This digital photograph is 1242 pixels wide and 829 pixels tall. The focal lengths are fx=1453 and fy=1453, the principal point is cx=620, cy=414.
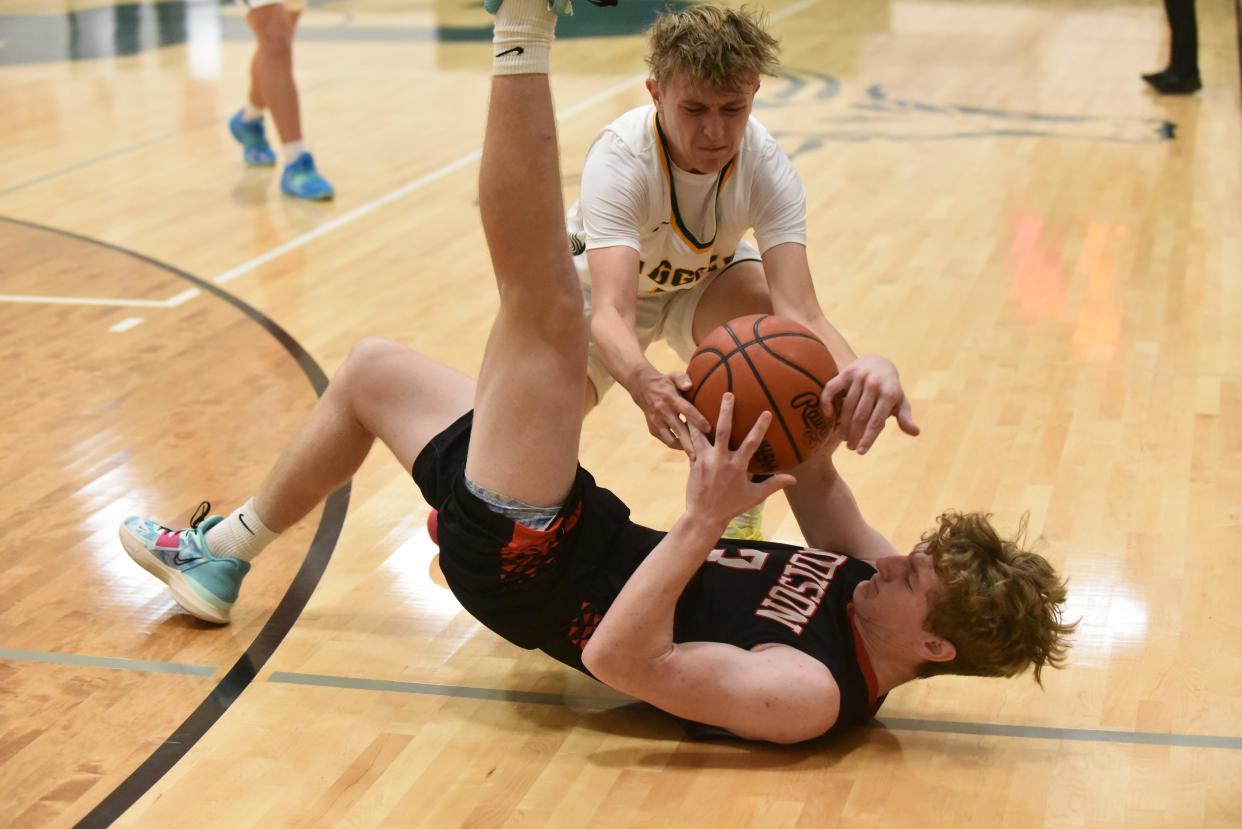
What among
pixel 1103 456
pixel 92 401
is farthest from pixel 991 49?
pixel 92 401

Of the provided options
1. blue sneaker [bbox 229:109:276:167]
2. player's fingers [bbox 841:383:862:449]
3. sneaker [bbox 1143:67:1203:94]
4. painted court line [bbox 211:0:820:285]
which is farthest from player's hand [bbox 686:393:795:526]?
sneaker [bbox 1143:67:1203:94]

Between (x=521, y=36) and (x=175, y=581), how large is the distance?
5.28 feet

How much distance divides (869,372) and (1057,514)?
4.72 ft

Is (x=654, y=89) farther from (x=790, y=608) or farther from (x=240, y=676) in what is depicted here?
(x=240, y=676)

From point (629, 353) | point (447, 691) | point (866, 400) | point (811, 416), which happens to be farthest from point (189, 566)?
point (866, 400)

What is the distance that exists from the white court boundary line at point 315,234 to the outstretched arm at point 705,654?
301cm

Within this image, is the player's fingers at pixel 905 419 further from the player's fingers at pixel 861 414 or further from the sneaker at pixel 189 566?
the sneaker at pixel 189 566

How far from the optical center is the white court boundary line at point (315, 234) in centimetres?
597

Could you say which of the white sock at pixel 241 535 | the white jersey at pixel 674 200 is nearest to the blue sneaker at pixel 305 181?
the white jersey at pixel 674 200

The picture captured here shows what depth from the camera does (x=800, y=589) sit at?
2.98m

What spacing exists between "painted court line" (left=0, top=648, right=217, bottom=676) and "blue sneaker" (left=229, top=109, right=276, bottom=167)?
17.2ft

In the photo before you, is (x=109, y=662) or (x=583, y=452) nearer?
(x=109, y=662)

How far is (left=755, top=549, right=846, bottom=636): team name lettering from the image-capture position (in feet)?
9.54

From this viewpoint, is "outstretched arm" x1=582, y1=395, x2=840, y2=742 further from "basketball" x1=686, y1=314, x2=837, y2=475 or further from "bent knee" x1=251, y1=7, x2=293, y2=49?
"bent knee" x1=251, y1=7, x2=293, y2=49
